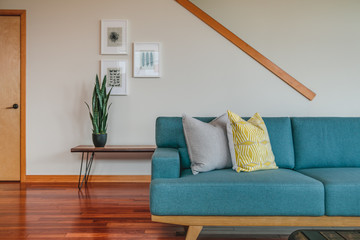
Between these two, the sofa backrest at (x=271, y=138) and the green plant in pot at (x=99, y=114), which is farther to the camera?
the green plant in pot at (x=99, y=114)

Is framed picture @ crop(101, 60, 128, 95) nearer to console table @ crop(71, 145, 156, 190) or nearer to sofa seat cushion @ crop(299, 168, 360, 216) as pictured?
console table @ crop(71, 145, 156, 190)

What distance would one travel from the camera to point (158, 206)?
172 centimetres

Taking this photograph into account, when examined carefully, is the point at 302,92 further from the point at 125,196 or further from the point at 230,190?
the point at 125,196

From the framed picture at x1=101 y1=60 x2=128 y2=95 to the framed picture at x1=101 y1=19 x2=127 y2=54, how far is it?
0.42 ft

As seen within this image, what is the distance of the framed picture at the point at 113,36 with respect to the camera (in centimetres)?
328

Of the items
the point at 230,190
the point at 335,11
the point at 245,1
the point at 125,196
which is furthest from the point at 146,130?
the point at 335,11

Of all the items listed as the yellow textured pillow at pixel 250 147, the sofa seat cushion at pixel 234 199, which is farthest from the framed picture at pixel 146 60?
the sofa seat cushion at pixel 234 199

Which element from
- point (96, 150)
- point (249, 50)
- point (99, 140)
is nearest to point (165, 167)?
point (96, 150)

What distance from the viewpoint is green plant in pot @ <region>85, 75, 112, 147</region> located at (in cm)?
304

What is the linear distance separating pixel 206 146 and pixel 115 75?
1705 millimetres

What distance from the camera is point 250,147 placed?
2018 mm

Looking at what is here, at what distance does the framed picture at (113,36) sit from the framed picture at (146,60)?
16 cm

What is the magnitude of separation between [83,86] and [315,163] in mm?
2523

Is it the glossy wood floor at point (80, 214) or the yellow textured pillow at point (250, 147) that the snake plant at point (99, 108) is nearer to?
the glossy wood floor at point (80, 214)
